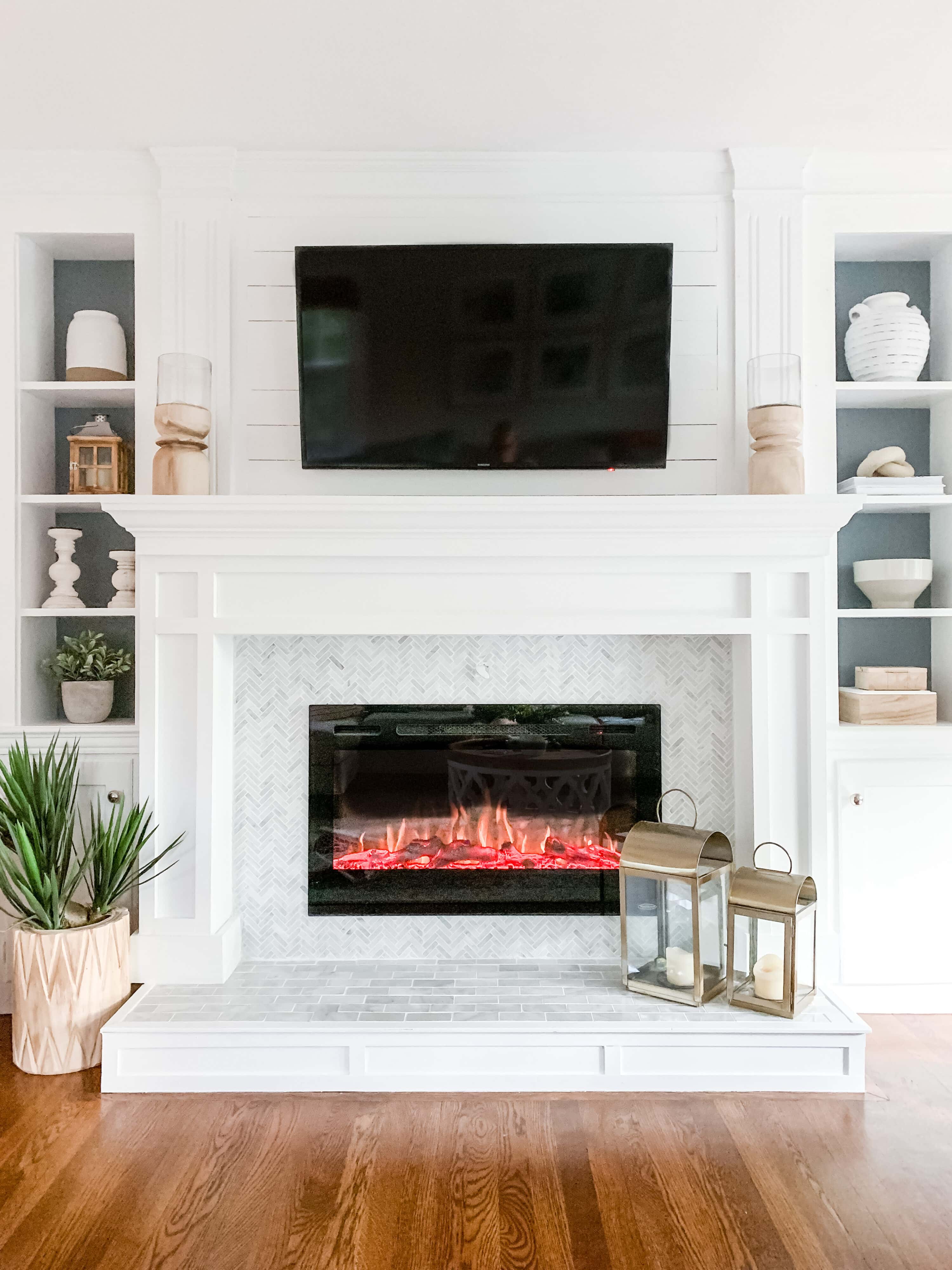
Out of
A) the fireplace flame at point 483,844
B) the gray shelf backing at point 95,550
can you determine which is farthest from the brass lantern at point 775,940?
the gray shelf backing at point 95,550

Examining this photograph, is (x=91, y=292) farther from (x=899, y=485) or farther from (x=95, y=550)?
(x=899, y=485)

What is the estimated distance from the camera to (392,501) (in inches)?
90.5

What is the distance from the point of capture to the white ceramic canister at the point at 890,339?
260 centimetres

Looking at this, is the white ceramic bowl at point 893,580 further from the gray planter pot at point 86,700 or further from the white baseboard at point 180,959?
the gray planter pot at point 86,700

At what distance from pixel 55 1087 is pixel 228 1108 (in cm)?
46

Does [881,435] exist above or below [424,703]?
above

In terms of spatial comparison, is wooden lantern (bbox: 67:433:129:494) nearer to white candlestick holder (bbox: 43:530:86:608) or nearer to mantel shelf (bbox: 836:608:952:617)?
white candlestick holder (bbox: 43:530:86:608)

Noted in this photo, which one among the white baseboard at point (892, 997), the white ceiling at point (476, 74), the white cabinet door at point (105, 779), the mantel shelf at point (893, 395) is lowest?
the white baseboard at point (892, 997)

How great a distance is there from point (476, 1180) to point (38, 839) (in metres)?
1.37

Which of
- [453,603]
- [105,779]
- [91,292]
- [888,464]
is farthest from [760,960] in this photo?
[91,292]

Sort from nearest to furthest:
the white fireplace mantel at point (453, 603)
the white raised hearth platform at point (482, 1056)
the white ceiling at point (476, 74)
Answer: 1. the white ceiling at point (476, 74)
2. the white raised hearth platform at point (482, 1056)
3. the white fireplace mantel at point (453, 603)

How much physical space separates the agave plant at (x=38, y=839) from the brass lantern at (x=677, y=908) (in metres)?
1.46

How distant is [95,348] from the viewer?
264cm

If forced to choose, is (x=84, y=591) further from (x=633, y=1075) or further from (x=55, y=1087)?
(x=633, y=1075)
